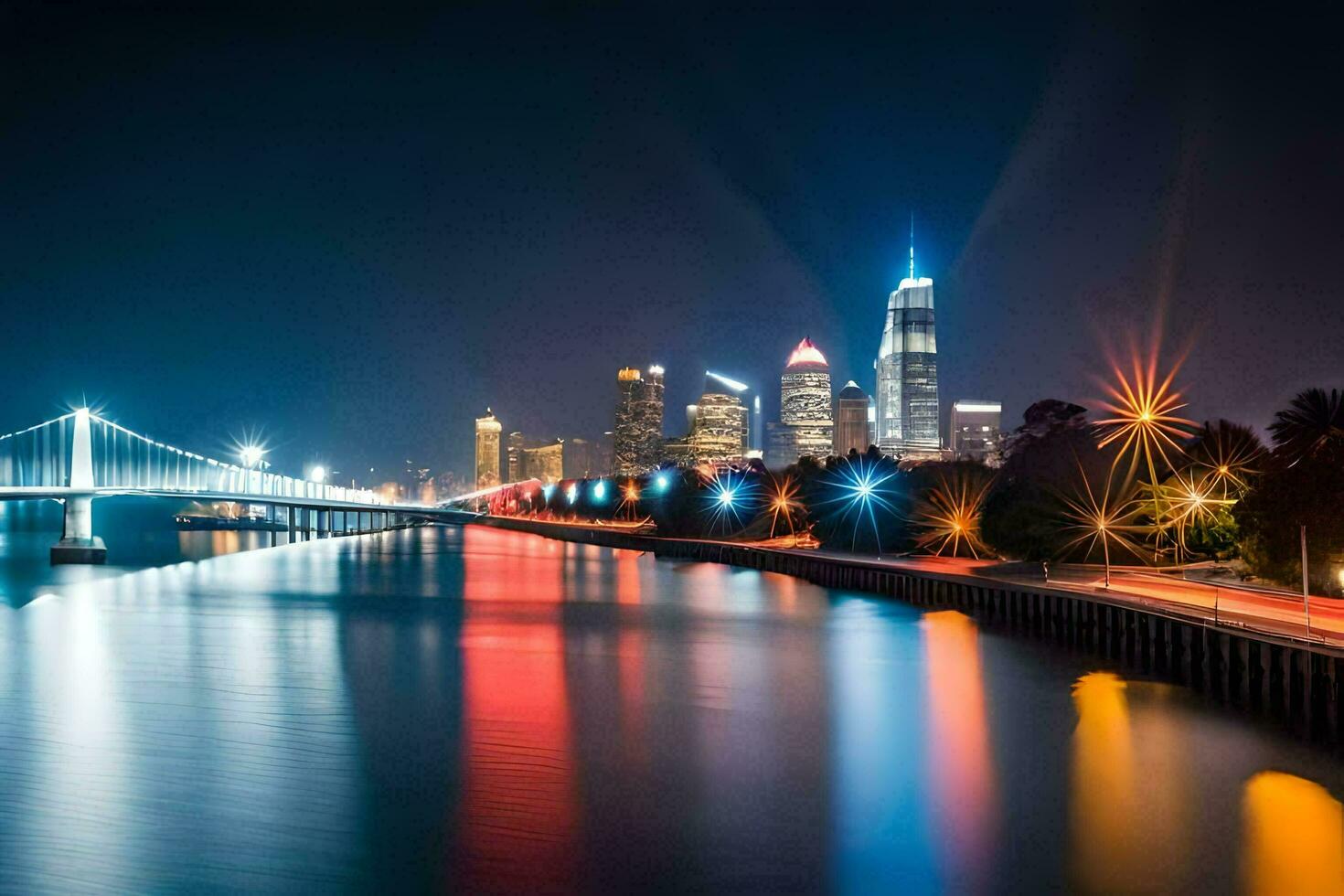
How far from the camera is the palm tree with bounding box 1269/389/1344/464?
45.2m

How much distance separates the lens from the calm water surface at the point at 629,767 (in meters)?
20.5

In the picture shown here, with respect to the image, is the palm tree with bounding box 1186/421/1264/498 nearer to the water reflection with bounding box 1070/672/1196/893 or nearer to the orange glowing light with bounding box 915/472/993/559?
the orange glowing light with bounding box 915/472/993/559

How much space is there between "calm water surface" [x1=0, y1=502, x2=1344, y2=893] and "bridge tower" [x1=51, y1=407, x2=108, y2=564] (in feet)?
148

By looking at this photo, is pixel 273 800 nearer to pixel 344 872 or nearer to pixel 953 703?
pixel 344 872

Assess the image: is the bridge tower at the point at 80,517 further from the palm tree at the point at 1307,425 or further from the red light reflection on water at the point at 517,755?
the palm tree at the point at 1307,425

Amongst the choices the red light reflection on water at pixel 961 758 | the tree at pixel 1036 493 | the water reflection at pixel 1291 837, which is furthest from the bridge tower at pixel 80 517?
the water reflection at pixel 1291 837

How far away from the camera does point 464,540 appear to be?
16500 centimetres

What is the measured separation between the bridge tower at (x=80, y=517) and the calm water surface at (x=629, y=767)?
45.1 m

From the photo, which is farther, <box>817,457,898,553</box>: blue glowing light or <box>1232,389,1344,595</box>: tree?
<box>817,457,898,553</box>: blue glowing light

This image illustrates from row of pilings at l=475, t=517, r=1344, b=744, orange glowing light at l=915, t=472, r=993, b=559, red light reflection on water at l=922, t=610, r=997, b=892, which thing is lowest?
red light reflection on water at l=922, t=610, r=997, b=892

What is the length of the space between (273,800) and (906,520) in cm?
6534

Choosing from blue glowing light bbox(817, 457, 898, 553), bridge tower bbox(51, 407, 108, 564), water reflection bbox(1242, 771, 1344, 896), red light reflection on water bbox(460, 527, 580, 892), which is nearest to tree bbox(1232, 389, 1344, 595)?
water reflection bbox(1242, 771, 1344, 896)

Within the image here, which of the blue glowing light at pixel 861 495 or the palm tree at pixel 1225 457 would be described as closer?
the palm tree at pixel 1225 457

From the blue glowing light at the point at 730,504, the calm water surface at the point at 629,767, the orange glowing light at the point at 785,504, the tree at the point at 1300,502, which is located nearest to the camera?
the calm water surface at the point at 629,767
